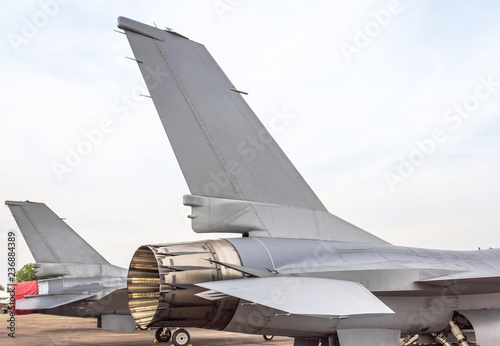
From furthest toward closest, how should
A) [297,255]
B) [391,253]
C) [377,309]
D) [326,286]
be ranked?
[391,253] → [297,255] → [326,286] → [377,309]

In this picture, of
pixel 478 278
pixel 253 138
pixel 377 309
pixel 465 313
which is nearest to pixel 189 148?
pixel 253 138

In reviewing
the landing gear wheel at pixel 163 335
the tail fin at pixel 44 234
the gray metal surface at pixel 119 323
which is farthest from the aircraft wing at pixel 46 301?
the landing gear wheel at pixel 163 335

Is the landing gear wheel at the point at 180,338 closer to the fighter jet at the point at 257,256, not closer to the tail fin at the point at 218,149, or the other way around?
the fighter jet at the point at 257,256

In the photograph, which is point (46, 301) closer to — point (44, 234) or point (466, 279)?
point (44, 234)

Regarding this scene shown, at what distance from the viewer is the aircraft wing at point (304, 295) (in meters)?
5.18

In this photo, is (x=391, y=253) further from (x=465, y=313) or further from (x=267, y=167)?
(x=267, y=167)

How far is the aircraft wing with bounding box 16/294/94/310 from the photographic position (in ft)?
52.4

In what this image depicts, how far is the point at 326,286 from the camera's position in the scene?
592 centimetres

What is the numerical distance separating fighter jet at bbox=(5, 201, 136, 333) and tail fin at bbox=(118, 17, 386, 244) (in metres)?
11.1

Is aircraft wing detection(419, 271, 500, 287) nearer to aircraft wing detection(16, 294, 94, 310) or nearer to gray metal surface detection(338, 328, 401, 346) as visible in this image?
gray metal surface detection(338, 328, 401, 346)

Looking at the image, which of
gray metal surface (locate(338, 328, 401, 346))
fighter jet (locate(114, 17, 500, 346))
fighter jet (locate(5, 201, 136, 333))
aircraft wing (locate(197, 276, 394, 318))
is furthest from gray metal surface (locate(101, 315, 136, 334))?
aircraft wing (locate(197, 276, 394, 318))

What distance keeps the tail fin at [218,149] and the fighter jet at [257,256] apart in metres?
0.01

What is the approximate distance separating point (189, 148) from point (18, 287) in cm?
1272

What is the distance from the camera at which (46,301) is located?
1628 cm
